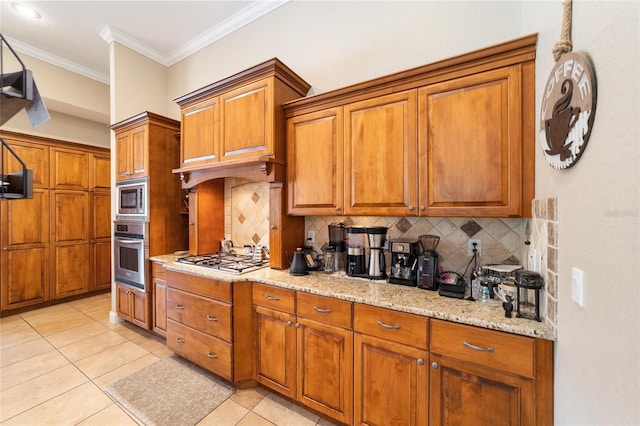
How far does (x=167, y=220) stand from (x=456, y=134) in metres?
3.19

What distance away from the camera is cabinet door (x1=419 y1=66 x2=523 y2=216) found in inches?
56.5

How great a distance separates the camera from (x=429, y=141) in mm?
1644

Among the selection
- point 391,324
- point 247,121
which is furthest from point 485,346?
point 247,121

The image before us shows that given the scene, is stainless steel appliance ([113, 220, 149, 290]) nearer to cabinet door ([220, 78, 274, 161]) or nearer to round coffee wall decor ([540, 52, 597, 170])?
cabinet door ([220, 78, 274, 161])

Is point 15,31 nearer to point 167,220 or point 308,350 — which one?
point 167,220

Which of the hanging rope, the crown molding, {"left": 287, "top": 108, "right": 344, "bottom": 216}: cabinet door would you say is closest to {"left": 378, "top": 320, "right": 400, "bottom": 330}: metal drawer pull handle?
{"left": 287, "top": 108, "right": 344, "bottom": 216}: cabinet door

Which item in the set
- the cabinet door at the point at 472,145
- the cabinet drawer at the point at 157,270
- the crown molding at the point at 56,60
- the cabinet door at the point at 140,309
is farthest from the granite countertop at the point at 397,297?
the crown molding at the point at 56,60

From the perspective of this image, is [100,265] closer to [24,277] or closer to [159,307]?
[24,277]

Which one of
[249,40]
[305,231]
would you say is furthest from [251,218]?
[249,40]

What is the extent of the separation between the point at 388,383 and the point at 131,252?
10.4 feet

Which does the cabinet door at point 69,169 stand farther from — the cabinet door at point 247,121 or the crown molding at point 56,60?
the cabinet door at point 247,121

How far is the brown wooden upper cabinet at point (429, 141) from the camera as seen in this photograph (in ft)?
4.68

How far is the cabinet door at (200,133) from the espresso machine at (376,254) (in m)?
1.63

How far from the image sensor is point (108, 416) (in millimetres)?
1824
